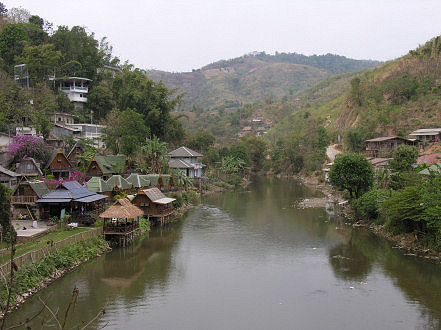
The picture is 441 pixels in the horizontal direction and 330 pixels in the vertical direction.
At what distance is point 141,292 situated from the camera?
2073cm

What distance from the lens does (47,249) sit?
21.5 m

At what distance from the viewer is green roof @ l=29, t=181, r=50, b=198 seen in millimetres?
28641

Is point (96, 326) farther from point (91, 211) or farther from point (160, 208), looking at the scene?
point (160, 208)

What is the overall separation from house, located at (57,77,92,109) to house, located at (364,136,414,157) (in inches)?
1644

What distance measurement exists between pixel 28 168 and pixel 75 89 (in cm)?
2427

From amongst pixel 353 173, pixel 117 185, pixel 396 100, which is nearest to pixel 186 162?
pixel 117 185

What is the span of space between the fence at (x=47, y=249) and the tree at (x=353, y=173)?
2248 cm

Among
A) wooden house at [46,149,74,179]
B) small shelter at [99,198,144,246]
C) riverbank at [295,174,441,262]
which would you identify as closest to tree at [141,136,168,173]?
wooden house at [46,149,74,179]

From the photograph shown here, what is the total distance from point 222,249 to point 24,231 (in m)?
12.8

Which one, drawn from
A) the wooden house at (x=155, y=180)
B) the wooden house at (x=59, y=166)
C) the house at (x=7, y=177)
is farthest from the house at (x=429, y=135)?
the house at (x=7, y=177)

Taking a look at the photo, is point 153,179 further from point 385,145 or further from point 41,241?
point 385,145

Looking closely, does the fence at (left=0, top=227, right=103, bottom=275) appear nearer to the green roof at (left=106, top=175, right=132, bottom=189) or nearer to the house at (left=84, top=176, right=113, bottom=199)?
the house at (left=84, top=176, right=113, bottom=199)

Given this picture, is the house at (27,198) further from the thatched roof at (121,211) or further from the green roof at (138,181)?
the green roof at (138,181)

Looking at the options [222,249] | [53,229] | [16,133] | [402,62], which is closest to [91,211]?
[53,229]
